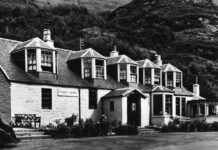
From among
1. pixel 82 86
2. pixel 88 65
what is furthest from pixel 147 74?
pixel 82 86

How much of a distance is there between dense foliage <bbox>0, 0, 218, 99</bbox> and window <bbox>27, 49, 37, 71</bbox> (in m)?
38.1

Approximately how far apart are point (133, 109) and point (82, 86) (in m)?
5.40

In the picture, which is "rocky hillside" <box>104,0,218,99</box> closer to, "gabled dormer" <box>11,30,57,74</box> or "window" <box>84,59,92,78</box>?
"window" <box>84,59,92,78</box>

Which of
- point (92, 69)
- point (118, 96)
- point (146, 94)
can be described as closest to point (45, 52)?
point (92, 69)

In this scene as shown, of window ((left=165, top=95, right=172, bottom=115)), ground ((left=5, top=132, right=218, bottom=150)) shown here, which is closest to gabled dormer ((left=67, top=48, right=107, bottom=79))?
window ((left=165, top=95, right=172, bottom=115))

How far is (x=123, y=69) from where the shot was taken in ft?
119

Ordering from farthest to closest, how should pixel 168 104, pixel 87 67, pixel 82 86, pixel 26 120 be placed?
pixel 168 104 < pixel 87 67 < pixel 82 86 < pixel 26 120

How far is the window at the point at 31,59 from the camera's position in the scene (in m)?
28.5

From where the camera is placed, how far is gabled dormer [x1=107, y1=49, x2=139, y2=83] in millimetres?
36062

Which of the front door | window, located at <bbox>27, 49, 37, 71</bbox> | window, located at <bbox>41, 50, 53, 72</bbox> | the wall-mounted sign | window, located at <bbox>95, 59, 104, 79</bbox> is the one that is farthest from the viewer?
window, located at <bbox>95, 59, 104, 79</bbox>

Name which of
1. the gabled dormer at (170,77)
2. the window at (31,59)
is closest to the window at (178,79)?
the gabled dormer at (170,77)

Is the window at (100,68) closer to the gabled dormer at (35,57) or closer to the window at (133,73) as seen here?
the window at (133,73)

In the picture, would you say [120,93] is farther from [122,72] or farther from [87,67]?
[122,72]

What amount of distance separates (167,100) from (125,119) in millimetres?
6759
